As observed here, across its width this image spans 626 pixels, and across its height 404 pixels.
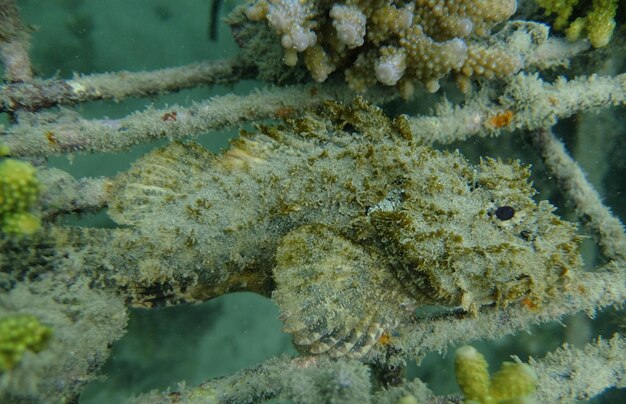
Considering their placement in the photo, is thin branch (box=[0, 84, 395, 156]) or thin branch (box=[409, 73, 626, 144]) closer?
thin branch (box=[0, 84, 395, 156])

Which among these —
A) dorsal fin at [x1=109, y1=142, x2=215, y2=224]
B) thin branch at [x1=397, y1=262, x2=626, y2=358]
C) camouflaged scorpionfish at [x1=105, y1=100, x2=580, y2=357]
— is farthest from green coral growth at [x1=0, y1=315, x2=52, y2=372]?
thin branch at [x1=397, y1=262, x2=626, y2=358]

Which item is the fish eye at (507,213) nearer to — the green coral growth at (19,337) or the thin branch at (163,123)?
the thin branch at (163,123)

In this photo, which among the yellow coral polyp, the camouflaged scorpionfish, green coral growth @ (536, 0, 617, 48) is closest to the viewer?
the yellow coral polyp

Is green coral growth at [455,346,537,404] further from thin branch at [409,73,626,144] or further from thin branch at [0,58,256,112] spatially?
thin branch at [0,58,256,112]

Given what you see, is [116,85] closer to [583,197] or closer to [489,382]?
[489,382]

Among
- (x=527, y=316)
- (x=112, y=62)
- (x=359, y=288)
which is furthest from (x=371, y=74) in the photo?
(x=112, y=62)

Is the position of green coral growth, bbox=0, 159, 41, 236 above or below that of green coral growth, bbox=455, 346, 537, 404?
above

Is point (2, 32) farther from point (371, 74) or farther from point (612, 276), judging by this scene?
point (612, 276)
